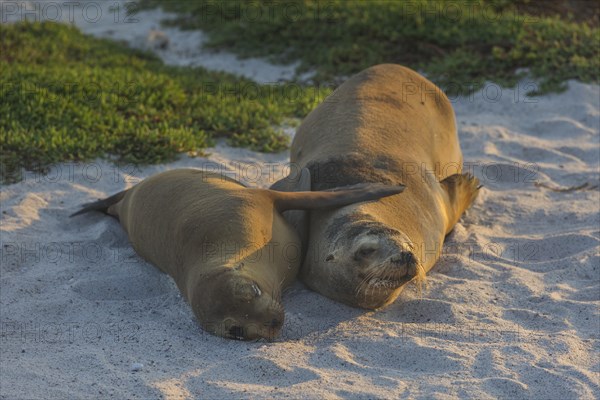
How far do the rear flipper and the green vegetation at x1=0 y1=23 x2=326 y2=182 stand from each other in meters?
2.09

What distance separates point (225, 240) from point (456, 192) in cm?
203

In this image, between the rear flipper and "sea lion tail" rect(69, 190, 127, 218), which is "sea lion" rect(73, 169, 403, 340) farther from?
the rear flipper

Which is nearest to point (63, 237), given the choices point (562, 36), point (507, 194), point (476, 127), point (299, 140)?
point (299, 140)

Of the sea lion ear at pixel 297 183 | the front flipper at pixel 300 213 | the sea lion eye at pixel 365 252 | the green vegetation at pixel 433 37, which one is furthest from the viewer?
the green vegetation at pixel 433 37

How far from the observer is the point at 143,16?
1354 centimetres

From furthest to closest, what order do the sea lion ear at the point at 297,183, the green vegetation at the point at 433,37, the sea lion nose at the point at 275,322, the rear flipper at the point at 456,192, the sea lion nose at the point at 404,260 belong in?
the green vegetation at the point at 433,37 < the rear flipper at the point at 456,192 < the sea lion ear at the point at 297,183 < the sea lion nose at the point at 404,260 < the sea lion nose at the point at 275,322

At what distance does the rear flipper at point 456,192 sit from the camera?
20.1 feet

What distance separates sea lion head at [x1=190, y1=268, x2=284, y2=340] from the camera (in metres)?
4.41

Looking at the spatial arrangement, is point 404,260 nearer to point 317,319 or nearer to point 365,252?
point 365,252

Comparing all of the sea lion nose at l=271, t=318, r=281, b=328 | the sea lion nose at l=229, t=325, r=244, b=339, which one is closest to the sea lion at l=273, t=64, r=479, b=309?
the sea lion nose at l=271, t=318, r=281, b=328

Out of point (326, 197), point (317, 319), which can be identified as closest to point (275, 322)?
point (317, 319)

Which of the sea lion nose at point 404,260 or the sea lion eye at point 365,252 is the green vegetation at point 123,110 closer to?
the sea lion eye at point 365,252

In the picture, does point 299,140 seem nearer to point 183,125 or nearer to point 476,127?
point 183,125

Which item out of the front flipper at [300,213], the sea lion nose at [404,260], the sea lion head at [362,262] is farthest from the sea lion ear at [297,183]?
the sea lion nose at [404,260]
